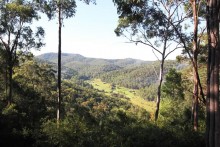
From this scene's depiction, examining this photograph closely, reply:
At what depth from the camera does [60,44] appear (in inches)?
638

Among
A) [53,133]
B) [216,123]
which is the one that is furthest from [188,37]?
[216,123]

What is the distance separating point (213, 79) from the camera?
6.72 meters

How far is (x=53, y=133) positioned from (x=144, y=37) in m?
9.27

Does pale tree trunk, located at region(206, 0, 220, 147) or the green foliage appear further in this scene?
the green foliage

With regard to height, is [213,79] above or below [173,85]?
above

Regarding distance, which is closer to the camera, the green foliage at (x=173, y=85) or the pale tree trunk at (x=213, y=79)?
the pale tree trunk at (x=213, y=79)

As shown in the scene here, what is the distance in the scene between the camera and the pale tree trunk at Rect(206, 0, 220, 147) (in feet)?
21.8

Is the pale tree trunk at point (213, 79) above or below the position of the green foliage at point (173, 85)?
above

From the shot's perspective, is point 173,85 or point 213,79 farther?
point 173,85

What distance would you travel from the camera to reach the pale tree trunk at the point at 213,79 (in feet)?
21.8

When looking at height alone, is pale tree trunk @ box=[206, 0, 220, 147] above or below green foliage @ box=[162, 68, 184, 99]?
above

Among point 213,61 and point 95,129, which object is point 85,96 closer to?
point 95,129

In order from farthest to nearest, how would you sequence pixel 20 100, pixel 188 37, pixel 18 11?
1. pixel 20 100
2. pixel 18 11
3. pixel 188 37

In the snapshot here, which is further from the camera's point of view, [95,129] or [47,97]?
[47,97]
